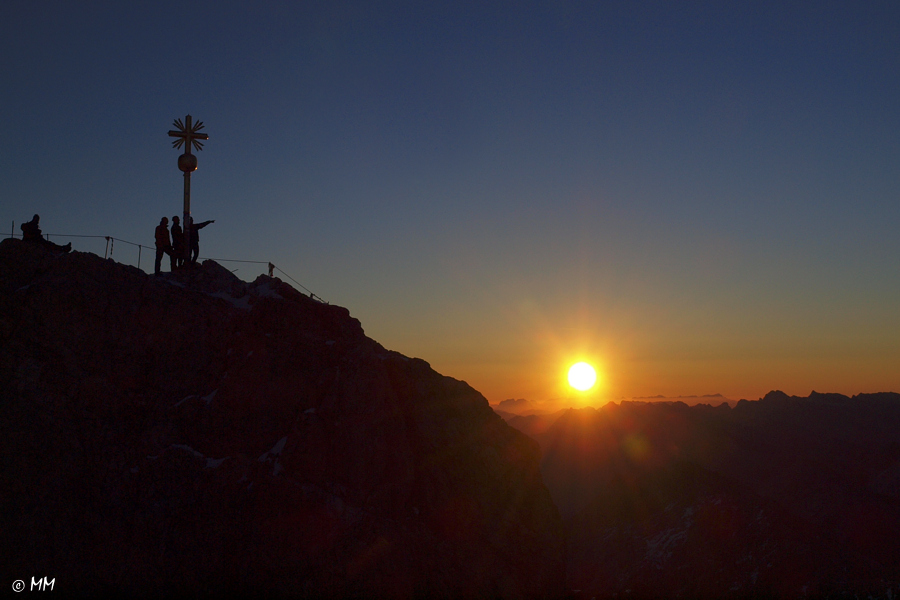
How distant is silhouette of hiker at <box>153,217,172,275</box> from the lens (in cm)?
2730

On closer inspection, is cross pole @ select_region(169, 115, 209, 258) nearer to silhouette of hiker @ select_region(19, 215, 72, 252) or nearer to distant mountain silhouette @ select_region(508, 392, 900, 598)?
silhouette of hiker @ select_region(19, 215, 72, 252)

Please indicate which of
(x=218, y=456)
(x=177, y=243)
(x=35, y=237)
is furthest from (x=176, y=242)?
(x=218, y=456)

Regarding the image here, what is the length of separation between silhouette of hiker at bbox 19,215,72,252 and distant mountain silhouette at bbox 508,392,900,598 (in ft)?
103

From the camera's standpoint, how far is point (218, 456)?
2291 cm

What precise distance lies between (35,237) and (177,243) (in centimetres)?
528

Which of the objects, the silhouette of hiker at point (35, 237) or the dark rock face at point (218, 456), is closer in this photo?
the dark rock face at point (218, 456)

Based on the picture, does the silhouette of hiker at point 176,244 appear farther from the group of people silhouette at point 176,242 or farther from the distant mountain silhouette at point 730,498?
the distant mountain silhouette at point 730,498

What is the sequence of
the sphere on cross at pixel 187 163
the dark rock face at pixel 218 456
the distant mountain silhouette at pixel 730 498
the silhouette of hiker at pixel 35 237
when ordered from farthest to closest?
the distant mountain silhouette at pixel 730 498 → the sphere on cross at pixel 187 163 → the silhouette of hiker at pixel 35 237 → the dark rock face at pixel 218 456

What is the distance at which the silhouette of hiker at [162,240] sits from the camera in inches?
1075

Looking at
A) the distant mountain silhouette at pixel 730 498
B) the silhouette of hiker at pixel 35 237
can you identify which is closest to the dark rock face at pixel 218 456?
the silhouette of hiker at pixel 35 237

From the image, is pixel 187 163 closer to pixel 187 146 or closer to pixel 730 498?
pixel 187 146

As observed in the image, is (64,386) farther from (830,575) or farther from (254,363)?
(830,575)

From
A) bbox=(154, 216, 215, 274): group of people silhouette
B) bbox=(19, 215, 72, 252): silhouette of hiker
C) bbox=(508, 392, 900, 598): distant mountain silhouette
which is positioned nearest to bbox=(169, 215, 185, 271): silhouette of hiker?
bbox=(154, 216, 215, 274): group of people silhouette

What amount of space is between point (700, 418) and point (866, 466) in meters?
35.7
